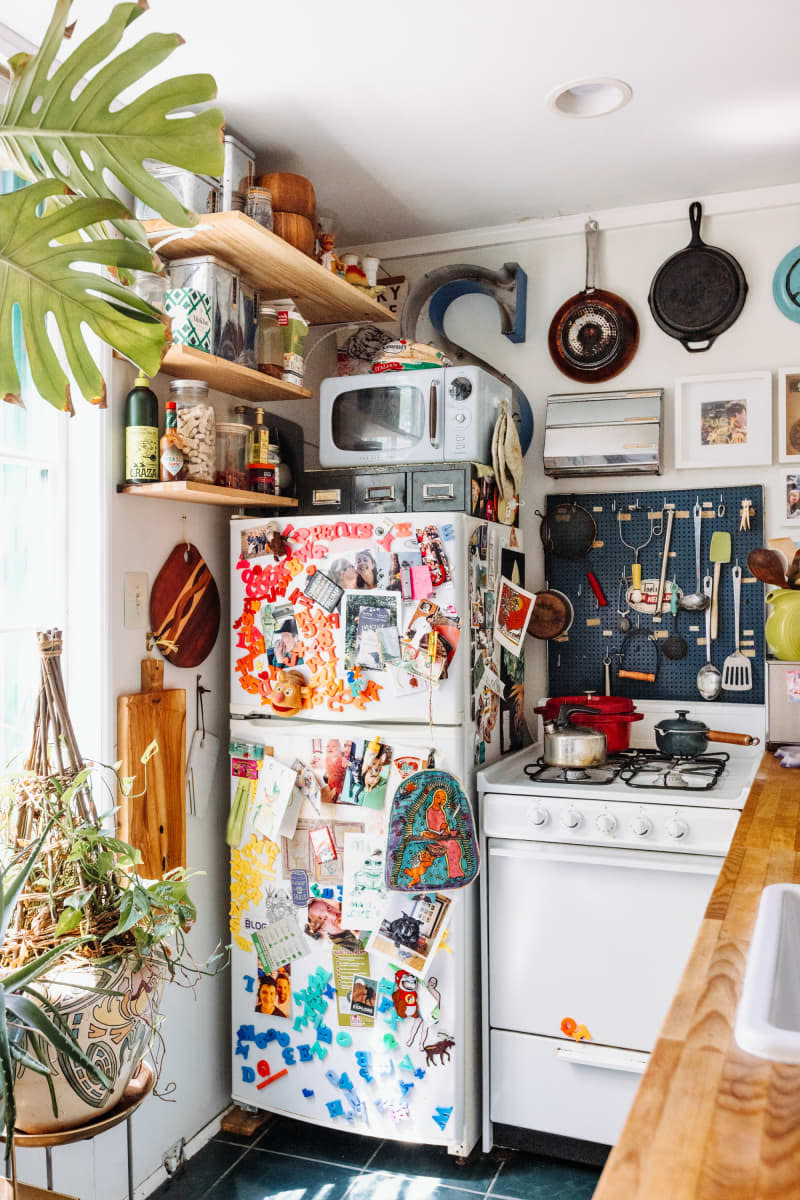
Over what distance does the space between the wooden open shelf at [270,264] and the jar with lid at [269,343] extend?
0.09 metres

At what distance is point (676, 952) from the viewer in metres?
2.38

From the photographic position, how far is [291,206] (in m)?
2.60

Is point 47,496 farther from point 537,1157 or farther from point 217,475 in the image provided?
point 537,1157

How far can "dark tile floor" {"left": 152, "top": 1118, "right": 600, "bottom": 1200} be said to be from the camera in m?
2.43

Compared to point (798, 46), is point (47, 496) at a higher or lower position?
lower

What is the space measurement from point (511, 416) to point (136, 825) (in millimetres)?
1549

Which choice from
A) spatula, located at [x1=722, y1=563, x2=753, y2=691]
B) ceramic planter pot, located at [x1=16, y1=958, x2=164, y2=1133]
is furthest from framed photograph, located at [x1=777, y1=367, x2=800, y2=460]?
ceramic planter pot, located at [x1=16, y1=958, x2=164, y2=1133]

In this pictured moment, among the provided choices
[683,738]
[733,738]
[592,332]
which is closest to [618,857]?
[683,738]

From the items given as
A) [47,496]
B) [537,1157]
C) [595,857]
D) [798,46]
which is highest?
[798,46]

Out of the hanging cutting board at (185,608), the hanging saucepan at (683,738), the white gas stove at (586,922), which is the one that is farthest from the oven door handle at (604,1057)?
the hanging cutting board at (185,608)

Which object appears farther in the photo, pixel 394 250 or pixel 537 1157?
pixel 394 250

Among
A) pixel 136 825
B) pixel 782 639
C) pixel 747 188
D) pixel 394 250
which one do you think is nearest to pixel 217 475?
pixel 136 825

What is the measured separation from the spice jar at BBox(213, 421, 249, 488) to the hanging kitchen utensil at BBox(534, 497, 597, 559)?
106 cm

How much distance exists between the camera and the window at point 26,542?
2.15 metres
